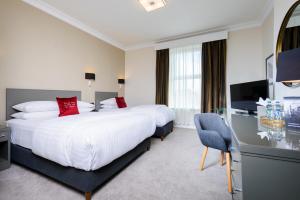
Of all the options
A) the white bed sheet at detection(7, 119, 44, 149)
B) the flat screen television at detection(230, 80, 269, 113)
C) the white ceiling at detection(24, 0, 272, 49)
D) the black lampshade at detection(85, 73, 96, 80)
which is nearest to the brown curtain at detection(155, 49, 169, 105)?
the white ceiling at detection(24, 0, 272, 49)

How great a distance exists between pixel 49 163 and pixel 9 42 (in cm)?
229

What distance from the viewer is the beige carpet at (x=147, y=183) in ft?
5.12

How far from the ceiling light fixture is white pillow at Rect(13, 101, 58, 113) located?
2653mm

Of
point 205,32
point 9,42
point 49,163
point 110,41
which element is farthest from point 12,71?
point 205,32

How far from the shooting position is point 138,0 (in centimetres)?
289

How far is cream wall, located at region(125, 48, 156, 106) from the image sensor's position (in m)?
5.23

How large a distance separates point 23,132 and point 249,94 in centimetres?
361

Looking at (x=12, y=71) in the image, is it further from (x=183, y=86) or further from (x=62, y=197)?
(x=183, y=86)

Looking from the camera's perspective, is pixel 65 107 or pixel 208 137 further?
pixel 65 107

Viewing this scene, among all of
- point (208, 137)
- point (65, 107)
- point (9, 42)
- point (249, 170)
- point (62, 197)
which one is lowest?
point (62, 197)

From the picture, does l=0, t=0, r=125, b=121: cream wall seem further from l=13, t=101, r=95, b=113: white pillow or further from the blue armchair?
the blue armchair

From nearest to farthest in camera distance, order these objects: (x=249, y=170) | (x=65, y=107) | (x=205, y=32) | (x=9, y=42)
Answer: (x=249, y=170) → (x=9, y=42) → (x=65, y=107) → (x=205, y=32)

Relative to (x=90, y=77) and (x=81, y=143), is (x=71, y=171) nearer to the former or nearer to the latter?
(x=81, y=143)

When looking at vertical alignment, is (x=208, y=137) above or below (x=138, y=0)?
below
